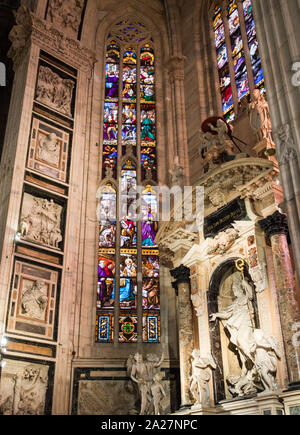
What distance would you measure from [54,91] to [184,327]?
8.00m

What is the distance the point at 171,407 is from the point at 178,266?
335 centimetres

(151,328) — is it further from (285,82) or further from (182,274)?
(285,82)

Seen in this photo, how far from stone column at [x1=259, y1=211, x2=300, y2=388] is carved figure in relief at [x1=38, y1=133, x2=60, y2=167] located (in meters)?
6.55

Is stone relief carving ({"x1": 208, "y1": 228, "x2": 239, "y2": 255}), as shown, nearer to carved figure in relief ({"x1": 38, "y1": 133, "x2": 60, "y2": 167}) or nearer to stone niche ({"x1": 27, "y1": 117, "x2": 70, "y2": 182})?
stone niche ({"x1": 27, "y1": 117, "x2": 70, "y2": 182})

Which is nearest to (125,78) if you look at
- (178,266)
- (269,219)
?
(178,266)

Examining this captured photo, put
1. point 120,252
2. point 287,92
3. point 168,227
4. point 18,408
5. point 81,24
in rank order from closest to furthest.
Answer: point 287,92, point 18,408, point 168,227, point 120,252, point 81,24

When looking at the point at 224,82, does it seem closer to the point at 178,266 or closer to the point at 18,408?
the point at 178,266

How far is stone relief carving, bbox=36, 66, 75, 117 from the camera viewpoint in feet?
49.8

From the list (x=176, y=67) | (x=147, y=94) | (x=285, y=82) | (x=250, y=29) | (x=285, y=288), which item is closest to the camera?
(x=285, y=82)

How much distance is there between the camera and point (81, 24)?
17297 millimetres

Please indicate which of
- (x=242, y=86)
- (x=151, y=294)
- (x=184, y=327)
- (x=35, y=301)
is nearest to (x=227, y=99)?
(x=242, y=86)

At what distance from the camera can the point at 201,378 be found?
11.0 m

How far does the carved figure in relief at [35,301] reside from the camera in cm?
1223

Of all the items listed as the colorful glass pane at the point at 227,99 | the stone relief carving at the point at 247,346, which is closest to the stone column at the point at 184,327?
the stone relief carving at the point at 247,346
